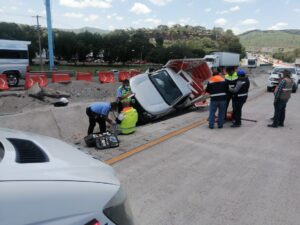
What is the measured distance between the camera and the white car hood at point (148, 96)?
10500 millimetres

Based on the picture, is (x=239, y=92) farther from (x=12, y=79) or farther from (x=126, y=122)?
(x=12, y=79)

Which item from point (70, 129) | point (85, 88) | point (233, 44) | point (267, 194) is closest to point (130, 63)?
point (233, 44)

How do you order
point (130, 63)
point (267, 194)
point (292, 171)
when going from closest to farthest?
point (267, 194)
point (292, 171)
point (130, 63)

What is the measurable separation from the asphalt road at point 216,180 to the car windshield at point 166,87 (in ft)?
9.59

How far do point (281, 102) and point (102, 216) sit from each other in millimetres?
8924

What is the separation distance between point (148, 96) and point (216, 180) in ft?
19.0

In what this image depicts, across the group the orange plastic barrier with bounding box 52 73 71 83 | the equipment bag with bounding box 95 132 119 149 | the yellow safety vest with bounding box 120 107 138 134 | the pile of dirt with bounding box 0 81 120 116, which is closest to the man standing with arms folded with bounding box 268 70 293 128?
the yellow safety vest with bounding box 120 107 138 134

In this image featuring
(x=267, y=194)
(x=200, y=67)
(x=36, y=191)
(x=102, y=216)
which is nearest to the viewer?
(x=36, y=191)

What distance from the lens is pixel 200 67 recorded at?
42.2ft

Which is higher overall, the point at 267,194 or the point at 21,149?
the point at 21,149

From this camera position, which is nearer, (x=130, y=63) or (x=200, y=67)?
(x=200, y=67)

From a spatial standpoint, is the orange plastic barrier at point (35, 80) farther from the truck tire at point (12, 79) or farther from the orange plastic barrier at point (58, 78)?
the truck tire at point (12, 79)

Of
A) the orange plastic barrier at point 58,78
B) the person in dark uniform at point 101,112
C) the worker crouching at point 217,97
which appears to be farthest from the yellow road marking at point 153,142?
the orange plastic barrier at point 58,78

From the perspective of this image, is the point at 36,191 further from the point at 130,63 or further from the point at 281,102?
the point at 130,63
